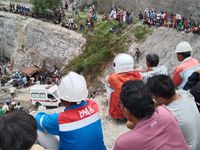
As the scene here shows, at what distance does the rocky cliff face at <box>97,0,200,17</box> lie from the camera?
32125mm

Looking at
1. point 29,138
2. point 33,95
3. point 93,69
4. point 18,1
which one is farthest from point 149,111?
point 18,1

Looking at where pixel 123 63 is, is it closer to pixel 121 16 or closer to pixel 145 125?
pixel 145 125

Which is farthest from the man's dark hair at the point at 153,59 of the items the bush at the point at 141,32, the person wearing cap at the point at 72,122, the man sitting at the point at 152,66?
the bush at the point at 141,32

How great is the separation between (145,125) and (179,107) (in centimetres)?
114

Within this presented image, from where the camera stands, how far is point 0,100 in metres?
29.2

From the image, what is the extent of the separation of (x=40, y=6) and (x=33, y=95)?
12.3 metres

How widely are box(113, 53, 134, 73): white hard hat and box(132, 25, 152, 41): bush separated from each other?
23444 millimetres

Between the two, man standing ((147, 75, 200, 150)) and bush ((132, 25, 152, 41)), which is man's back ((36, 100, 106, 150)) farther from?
bush ((132, 25, 152, 41))

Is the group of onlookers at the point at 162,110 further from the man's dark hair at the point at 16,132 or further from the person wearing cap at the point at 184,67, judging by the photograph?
the man's dark hair at the point at 16,132

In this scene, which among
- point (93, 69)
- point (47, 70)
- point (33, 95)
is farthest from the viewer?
point (47, 70)

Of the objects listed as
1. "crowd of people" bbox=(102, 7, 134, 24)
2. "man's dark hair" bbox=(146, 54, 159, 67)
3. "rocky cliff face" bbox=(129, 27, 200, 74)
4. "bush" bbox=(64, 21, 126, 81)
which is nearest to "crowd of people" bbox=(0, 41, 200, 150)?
"man's dark hair" bbox=(146, 54, 159, 67)

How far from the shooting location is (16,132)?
359 centimetres

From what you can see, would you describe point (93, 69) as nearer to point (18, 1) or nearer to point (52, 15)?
point (52, 15)

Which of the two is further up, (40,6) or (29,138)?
(29,138)
